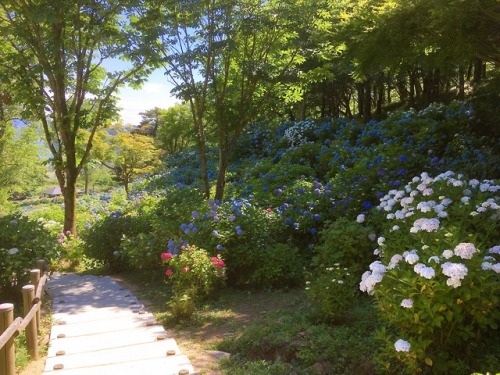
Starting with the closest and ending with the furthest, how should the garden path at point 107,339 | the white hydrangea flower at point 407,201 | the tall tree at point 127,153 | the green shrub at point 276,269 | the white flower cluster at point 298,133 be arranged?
1. the garden path at point 107,339
2. the white hydrangea flower at point 407,201
3. the green shrub at point 276,269
4. the white flower cluster at point 298,133
5. the tall tree at point 127,153

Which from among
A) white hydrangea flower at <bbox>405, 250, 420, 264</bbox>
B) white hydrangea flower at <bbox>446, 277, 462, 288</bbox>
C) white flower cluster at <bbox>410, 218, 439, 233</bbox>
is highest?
white flower cluster at <bbox>410, 218, 439, 233</bbox>

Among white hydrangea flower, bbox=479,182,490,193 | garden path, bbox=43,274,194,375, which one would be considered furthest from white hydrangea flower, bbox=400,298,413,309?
white hydrangea flower, bbox=479,182,490,193

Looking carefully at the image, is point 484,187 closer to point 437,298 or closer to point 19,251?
point 437,298

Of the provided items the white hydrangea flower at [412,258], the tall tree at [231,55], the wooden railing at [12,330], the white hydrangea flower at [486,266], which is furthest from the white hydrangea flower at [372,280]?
the tall tree at [231,55]

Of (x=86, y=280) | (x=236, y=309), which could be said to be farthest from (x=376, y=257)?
(x=86, y=280)

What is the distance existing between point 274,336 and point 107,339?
1600 millimetres

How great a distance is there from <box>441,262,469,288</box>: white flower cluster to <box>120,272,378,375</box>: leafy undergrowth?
1.00 m

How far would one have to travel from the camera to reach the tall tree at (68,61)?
27.2 feet

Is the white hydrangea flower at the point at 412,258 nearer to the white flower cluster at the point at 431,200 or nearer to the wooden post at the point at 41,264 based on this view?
the white flower cluster at the point at 431,200

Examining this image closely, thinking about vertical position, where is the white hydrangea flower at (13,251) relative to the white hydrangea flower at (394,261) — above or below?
below

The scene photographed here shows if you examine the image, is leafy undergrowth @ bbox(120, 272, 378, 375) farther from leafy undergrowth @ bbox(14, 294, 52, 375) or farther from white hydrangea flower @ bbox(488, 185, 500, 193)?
white hydrangea flower @ bbox(488, 185, 500, 193)

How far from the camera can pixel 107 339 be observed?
4277 millimetres

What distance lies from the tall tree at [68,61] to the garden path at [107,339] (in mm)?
3988

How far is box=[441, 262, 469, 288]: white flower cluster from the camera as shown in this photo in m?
2.69
